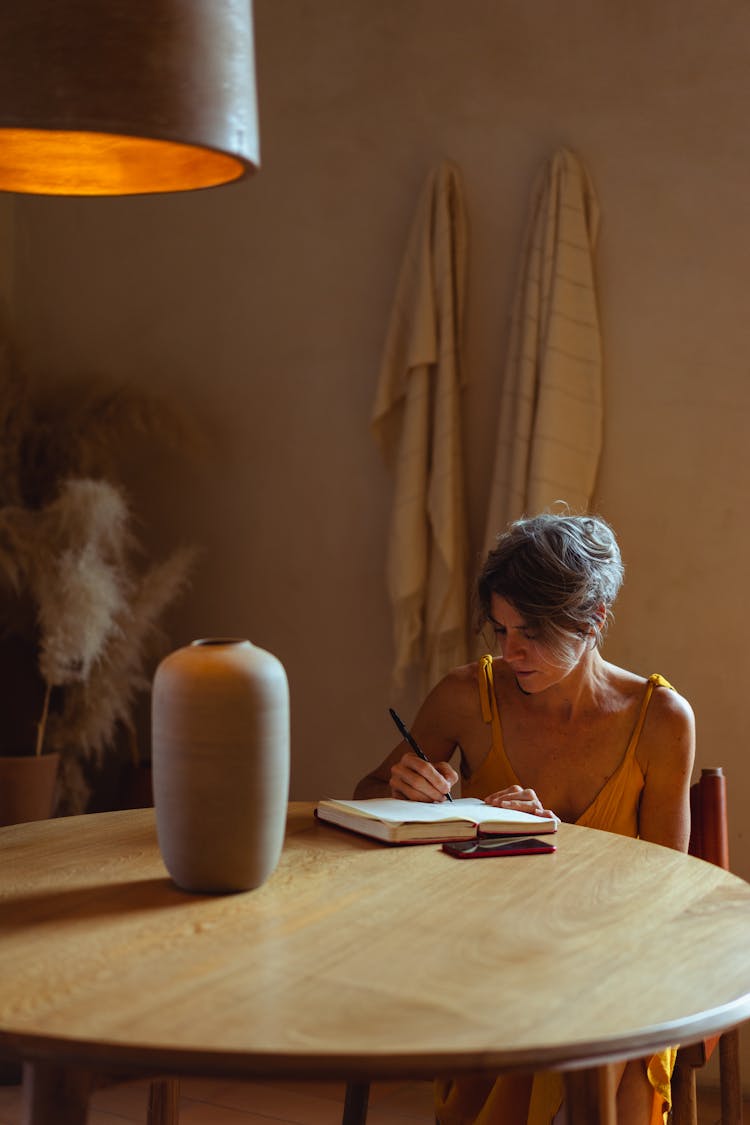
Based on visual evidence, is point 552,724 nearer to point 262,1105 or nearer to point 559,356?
point 559,356

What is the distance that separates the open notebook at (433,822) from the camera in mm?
1810

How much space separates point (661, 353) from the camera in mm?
2965

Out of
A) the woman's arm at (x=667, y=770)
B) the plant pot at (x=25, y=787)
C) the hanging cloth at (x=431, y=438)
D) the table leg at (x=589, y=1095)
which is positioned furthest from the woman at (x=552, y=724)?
the plant pot at (x=25, y=787)

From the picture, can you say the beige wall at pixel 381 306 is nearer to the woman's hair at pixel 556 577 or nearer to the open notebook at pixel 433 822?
the woman's hair at pixel 556 577

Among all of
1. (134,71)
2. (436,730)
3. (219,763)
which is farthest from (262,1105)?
(134,71)

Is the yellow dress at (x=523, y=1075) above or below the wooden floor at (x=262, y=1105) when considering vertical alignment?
above

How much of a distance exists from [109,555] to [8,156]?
1.74m

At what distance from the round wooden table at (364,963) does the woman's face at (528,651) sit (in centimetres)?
41

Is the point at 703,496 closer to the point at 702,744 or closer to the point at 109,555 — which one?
the point at 702,744

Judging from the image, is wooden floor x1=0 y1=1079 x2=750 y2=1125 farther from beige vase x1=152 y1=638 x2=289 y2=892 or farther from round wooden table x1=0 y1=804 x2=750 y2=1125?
beige vase x1=152 y1=638 x2=289 y2=892

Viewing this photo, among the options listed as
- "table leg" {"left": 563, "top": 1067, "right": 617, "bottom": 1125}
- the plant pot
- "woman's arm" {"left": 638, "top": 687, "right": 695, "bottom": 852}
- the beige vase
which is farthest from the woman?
the plant pot

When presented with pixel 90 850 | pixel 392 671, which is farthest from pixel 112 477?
pixel 90 850

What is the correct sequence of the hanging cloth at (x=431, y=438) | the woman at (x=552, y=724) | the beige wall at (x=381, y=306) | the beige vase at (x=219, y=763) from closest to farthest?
the beige vase at (x=219, y=763) < the woman at (x=552, y=724) < the beige wall at (x=381, y=306) < the hanging cloth at (x=431, y=438)

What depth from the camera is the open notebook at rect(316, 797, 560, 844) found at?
1.81 metres
